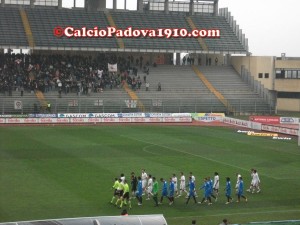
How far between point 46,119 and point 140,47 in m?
23.4

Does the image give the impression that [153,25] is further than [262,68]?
Yes

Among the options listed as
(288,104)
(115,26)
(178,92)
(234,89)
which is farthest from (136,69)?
(288,104)

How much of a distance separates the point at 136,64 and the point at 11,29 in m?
17.3

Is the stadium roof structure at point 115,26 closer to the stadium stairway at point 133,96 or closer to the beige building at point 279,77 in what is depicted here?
the beige building at point 279,77

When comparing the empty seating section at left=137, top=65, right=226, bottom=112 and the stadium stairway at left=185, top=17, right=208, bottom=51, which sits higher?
the stadium stairway at left=185, top=17, right=208, bottom=51

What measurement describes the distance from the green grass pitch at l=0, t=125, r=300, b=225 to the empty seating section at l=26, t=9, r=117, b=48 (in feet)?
72.0

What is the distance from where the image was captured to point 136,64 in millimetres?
93062

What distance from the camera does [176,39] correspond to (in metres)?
93.8

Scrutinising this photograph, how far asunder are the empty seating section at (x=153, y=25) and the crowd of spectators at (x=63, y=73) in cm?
316

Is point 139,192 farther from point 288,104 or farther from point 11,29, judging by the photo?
point 288,104

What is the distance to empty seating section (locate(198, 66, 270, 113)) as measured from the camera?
85125 mm

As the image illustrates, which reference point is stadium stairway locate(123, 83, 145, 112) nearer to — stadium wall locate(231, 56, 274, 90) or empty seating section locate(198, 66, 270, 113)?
empty seating section locate(198, 66, 270, 113)

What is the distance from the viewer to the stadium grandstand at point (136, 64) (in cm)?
8050

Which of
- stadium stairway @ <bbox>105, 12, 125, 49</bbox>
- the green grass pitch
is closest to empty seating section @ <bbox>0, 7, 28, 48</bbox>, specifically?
stadium stairway @ <bbox>105, 12, 125, 49</bbox>
